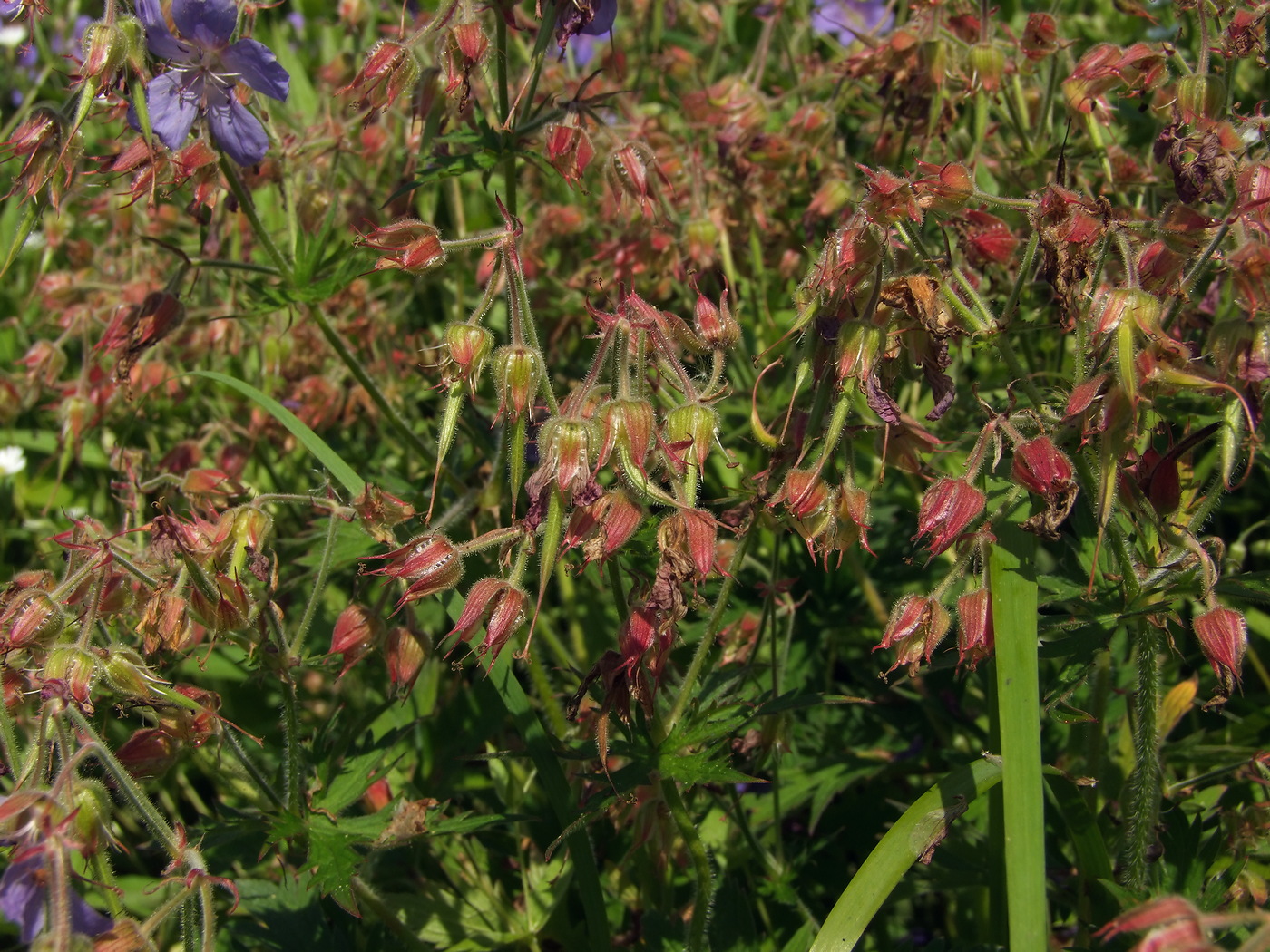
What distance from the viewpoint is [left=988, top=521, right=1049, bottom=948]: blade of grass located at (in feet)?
4.57

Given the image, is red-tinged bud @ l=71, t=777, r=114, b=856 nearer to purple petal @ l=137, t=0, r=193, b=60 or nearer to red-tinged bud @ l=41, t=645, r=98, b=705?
red-tinged bud @ l=41, t=645, r=98, b=705

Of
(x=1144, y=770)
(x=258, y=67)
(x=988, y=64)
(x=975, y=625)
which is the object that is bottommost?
(x=1144, y=770)

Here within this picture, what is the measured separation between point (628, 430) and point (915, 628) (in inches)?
21.2

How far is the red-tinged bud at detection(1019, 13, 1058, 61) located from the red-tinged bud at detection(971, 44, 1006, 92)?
7 cm

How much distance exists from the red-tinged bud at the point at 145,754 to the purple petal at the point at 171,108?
3.64ft

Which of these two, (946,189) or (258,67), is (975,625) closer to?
(946,189)

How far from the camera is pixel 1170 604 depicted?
5.31 feet

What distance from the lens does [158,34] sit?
1973 millimetres

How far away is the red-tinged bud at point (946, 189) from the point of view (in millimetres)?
1477

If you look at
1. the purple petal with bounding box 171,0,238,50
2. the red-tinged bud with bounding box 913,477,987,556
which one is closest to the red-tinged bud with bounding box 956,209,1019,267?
the red-tinged bud with bounding box 913,477,987,556

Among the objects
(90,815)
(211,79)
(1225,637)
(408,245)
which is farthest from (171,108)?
(1225,637)

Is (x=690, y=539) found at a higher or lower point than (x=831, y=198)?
lower

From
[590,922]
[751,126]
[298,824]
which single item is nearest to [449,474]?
[298,824]

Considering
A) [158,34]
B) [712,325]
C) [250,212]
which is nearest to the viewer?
[712,325]
